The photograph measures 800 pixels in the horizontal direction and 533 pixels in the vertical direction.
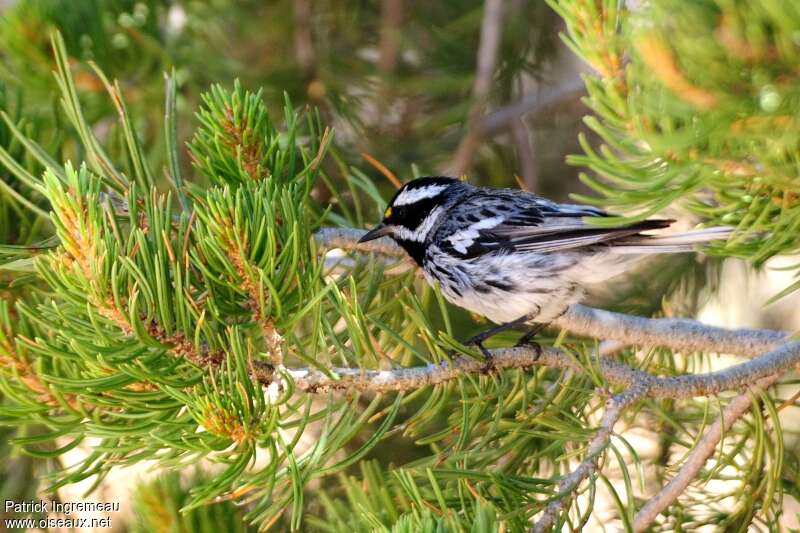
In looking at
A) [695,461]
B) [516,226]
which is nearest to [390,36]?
[516,226]

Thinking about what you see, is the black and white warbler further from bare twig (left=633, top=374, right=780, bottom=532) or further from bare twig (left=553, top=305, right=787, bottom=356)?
bare twig (left=633, top=374, right=780, bottom=532)

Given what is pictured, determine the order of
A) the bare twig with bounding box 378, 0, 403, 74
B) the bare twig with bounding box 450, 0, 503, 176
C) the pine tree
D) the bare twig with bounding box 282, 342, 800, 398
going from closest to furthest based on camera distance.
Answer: the pine tree
the bare twig with bounding box 282, 342, 800, 398
the bare twig with bounding box 450, 0, 503, 176
the bare twig with bounding box 378, 0, 403, 74

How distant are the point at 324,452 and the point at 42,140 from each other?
1.36 m

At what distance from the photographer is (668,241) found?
2.33 m

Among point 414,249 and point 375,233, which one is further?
point 414,249

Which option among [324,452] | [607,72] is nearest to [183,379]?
[324,452]

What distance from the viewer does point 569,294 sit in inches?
105

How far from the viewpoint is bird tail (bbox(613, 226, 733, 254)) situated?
1.86 meters

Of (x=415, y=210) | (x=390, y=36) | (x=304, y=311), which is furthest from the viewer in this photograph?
(x=390, y=36)

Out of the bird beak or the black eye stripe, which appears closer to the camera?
the bird beak

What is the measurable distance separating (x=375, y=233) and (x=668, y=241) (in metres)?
0.82

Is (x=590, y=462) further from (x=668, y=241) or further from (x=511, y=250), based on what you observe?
(x=511, y=250)

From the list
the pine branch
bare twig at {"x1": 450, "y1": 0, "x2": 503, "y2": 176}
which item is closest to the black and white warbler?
the pine branch

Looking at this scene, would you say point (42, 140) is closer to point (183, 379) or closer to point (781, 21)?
point (183, 379)
